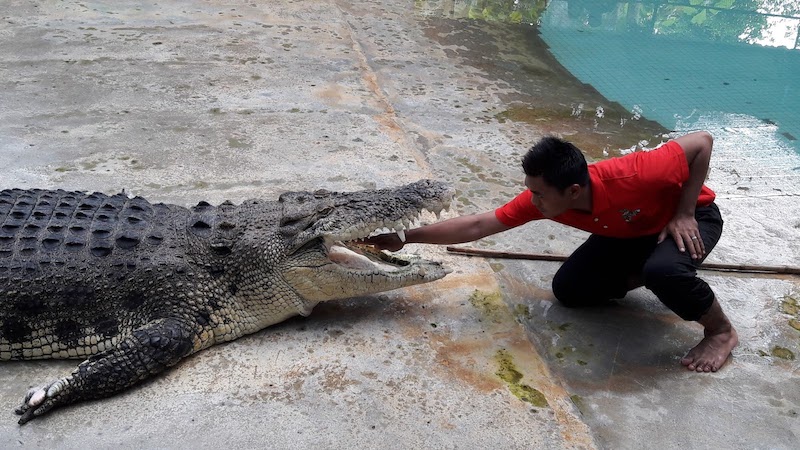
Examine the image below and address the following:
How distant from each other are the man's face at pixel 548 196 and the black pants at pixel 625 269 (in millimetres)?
431

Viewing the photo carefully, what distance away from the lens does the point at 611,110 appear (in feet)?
19.6

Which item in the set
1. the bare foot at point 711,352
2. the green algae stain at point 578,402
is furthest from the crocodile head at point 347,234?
the bare foot at point 711,352

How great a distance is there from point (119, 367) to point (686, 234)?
2367 mm

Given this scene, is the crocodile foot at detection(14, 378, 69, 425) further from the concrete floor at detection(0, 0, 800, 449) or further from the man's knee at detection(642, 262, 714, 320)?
the man's knee at detection(642, 262, 714, 320)

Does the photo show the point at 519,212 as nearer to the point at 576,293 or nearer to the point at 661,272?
the point at 576,293

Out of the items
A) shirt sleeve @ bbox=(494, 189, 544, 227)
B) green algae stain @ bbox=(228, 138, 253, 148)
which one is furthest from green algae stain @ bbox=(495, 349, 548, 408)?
green algae stain @ bbox=(228, 138, 253, 148)

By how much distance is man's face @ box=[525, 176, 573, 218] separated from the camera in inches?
108

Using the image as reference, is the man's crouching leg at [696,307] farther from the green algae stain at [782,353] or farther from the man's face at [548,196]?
the man's face at [548,196]

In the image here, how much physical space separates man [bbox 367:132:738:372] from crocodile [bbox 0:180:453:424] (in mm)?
255

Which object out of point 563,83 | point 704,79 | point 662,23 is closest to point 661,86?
point 704,79

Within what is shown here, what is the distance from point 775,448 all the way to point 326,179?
9.23ft

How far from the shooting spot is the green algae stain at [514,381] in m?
2.68

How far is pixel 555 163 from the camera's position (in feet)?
8.82

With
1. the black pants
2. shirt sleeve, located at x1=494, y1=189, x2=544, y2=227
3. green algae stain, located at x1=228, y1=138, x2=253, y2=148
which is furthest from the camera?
green algae stain, located at x1=228, y1=138, x2=253, y2=148
